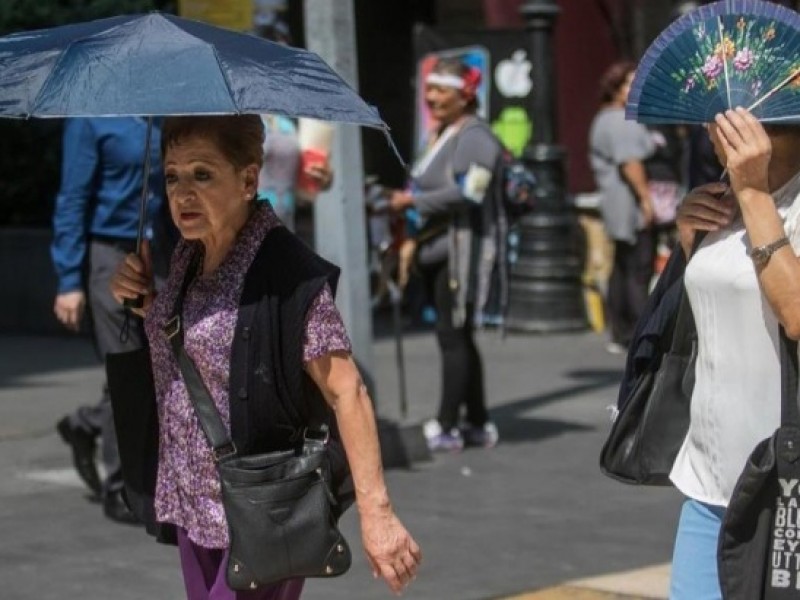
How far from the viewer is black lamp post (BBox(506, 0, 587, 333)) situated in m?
14.9

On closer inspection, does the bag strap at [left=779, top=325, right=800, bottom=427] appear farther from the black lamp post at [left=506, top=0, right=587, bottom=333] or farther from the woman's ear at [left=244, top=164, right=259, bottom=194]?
the black lamp post at [left=506, top=0, right=587, bottom=333]

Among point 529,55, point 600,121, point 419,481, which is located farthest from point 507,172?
point 529,55

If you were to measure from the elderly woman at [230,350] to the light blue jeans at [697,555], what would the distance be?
590mm

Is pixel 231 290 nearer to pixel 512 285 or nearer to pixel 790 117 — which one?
pixel 790 117

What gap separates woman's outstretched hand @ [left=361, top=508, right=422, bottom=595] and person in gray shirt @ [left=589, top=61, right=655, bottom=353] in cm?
913

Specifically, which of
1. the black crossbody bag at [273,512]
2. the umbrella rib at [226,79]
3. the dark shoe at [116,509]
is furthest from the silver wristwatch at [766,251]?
the dark shoe at [116,509]

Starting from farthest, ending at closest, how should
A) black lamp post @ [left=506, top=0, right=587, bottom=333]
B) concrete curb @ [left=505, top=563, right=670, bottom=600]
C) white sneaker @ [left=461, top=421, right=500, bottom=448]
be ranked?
black lamp post @ [left=506, top=0, right=587, bottom=333], white sneaker @ [left=461, top=421, right=500, bottom=448], concrete curb @ [left=505, top=563, right=670, bottom=600]

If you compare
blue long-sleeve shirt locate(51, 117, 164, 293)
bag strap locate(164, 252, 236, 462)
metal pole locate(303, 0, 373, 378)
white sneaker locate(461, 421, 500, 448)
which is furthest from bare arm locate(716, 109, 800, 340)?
white sneaker locate(461, 421, 500, 448)

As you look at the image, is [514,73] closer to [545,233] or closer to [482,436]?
[545,233]

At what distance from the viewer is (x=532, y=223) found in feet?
49.9

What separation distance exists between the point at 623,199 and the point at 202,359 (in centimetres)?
951

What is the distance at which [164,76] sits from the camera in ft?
13.4

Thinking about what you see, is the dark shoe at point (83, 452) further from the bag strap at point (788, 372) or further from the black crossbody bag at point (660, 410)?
the bag strap at point (788, 372)

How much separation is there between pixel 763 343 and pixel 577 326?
10.9m
